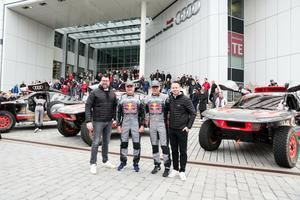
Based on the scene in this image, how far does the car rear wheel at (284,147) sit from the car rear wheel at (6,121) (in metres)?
9.22

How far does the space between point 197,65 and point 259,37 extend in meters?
5.34

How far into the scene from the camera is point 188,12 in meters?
22.6

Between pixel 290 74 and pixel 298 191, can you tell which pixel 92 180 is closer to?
pixel 298 191

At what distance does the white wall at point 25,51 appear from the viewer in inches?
1008

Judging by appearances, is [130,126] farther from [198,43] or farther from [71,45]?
[71,45]

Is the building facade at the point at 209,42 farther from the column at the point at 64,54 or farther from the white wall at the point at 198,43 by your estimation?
the column at the point at 64,54

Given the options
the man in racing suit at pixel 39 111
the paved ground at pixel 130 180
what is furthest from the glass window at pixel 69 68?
the paved ground at pixel 130 180

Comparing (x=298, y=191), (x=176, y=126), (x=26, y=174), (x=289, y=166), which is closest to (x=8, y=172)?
(x=26, y=174)

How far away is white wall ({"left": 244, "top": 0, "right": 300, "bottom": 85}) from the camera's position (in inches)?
704

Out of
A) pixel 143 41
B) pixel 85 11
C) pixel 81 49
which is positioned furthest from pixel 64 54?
pixel 143 41

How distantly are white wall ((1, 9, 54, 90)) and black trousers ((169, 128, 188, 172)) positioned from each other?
24.9m

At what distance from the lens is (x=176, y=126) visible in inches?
187

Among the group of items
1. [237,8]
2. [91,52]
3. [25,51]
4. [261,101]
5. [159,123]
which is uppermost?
[91,52]

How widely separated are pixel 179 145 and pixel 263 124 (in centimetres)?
237
